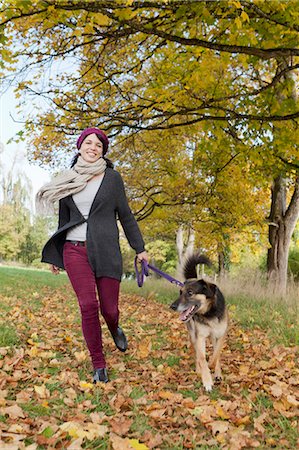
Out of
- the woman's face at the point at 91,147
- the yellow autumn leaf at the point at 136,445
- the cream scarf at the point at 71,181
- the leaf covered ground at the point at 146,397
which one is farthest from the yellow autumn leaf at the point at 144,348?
the yellow autumn leaf at the point at 136,445

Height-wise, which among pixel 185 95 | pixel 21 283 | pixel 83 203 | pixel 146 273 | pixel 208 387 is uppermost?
pixel 185 95

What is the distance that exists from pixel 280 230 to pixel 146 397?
993cm

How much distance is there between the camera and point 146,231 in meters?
19.5

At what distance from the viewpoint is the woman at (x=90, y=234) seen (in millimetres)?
4254

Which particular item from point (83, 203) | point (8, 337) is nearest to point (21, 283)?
point (8, 337)

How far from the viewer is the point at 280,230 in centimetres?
1309

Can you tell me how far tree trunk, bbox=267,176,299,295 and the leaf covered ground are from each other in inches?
261

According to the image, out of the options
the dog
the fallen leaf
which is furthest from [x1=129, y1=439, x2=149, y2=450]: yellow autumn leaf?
the dog

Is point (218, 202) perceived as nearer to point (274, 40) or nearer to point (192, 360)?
point (274, 40)

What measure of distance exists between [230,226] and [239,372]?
870 centimetres

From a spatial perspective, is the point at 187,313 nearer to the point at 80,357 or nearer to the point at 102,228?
the point at 102,228

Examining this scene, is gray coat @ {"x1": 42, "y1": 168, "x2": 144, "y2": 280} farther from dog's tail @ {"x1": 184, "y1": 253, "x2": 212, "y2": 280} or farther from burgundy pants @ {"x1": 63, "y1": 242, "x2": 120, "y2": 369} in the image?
dog's tail @ {"x1": 184, "y1": 253, "x2": 212, "y2": 280}

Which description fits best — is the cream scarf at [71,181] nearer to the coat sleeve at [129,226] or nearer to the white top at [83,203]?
the white top at [83,203]

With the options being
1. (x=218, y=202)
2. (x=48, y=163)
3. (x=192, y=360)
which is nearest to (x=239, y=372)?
(x=192, y=360)
